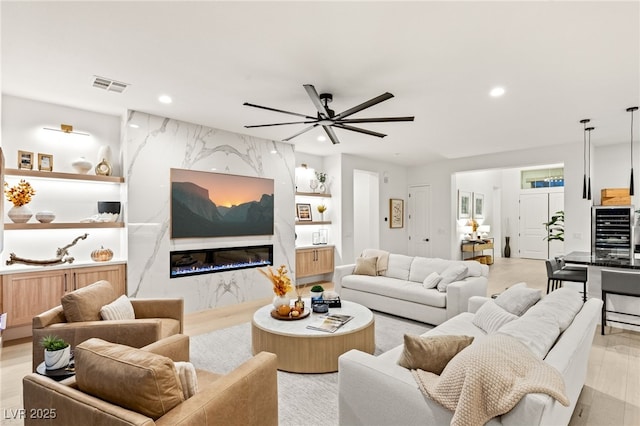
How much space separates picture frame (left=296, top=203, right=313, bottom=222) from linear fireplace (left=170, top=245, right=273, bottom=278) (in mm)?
1199

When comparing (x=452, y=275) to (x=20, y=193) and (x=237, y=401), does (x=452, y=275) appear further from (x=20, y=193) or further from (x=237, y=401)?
(x=20, y=193)

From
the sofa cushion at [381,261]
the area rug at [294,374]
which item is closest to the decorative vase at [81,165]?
the area rug at [294,374]

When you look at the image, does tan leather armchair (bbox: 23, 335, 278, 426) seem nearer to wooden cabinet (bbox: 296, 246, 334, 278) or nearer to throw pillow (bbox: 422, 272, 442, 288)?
throw pillow (bbox: 422, 272, 442, 288)

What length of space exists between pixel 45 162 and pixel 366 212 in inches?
251

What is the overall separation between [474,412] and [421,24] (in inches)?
96.1

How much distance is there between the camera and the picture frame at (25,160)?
3912 millimetres

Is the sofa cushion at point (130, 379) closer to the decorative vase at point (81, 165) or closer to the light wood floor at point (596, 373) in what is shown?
the light wood floor at point (596, 373)

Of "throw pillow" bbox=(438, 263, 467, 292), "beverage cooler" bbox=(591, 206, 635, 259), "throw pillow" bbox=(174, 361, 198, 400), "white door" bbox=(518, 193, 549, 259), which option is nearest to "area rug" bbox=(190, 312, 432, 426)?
"throw pillow" bbox=(438, 263, 467, 292)

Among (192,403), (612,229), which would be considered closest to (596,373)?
(192,403)

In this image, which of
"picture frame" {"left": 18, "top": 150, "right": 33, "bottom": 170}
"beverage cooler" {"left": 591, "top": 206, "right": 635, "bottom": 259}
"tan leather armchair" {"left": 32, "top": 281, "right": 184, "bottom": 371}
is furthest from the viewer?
"beverage cooler" {"left": 591, "top": 206, "right": 635, "bottom": 259}

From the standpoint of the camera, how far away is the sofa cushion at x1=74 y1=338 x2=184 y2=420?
1315mm

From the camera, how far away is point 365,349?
3.15 meters

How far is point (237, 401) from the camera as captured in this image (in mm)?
1591

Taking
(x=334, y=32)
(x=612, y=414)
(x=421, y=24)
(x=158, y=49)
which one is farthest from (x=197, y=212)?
(x=612, y=414)
